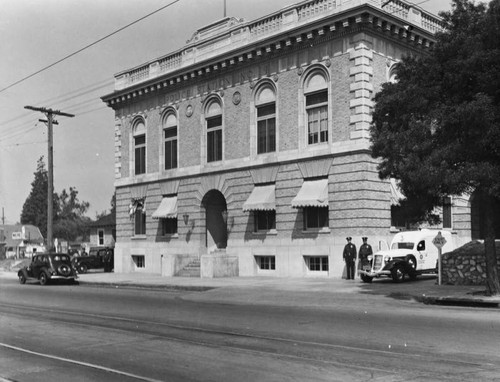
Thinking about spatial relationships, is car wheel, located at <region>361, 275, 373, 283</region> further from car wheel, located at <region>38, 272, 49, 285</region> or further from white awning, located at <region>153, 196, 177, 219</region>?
car wheel, located at <region>38, 272, 49, 285</region>

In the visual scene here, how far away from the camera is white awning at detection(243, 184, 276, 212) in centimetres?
2897

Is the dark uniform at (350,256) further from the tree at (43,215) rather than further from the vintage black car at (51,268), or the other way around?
the tree at (43,215)

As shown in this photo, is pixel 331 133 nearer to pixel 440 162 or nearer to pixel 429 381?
pixel 440 162

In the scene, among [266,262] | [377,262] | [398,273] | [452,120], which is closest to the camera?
[452,120]

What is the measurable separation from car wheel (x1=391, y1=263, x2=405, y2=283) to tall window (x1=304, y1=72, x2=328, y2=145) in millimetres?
7306

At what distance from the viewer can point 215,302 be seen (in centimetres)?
1872

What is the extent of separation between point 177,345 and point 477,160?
10.4 meters

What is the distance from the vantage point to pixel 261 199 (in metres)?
29.3

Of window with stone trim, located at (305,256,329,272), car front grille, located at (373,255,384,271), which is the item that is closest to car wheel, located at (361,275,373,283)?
car front grille, located at (373,255,384,271)

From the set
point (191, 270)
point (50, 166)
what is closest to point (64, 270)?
point (191, 270)

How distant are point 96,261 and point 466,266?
28.1 meters

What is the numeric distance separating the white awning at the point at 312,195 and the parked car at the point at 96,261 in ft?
61.0

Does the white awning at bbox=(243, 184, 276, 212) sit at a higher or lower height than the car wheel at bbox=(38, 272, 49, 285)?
higher

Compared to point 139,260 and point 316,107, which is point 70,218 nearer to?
point 139,260
